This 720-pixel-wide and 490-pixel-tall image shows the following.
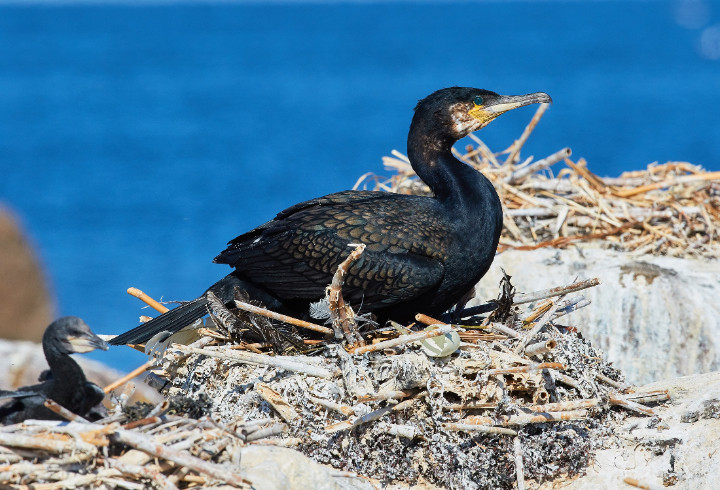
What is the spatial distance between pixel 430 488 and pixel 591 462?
31.4 inches

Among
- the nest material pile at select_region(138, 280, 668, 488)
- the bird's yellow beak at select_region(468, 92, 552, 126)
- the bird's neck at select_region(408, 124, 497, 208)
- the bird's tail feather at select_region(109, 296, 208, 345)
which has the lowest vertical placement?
the nest material pile at select_region(138, 280, 668, 488)

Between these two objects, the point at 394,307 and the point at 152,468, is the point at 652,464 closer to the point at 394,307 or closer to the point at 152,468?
the point at 394,307

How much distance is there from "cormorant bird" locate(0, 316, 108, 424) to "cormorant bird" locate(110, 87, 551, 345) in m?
0.81

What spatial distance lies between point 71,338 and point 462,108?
2.62 meters

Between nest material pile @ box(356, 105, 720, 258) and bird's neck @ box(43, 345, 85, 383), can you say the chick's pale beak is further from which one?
nest material pile @ box(356, 105, 720, 258)

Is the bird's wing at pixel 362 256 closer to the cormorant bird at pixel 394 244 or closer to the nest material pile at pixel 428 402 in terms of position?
the cormorant bird at pixel 394 244

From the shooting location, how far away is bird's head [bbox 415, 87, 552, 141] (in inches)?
235

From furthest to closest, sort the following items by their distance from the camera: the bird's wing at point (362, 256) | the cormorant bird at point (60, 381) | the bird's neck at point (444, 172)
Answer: the bird's neck at point (444, 172)
the bird's wing at point (362, 256)
the cormorant bird at point (60, 381)

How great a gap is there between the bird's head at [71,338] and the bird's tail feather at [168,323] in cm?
85

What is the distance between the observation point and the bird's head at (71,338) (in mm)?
4613

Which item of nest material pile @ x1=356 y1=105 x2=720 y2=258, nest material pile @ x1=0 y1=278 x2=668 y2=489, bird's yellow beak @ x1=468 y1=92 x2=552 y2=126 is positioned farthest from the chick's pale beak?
nest material pile @ x1=356 y1=105 x2=720 y2=258

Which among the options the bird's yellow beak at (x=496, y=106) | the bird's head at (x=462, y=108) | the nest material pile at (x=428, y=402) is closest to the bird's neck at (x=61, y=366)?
the nest material pile at (x=428, y=402)

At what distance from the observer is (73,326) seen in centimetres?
463

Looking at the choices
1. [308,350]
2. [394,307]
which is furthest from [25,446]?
[394,307]
